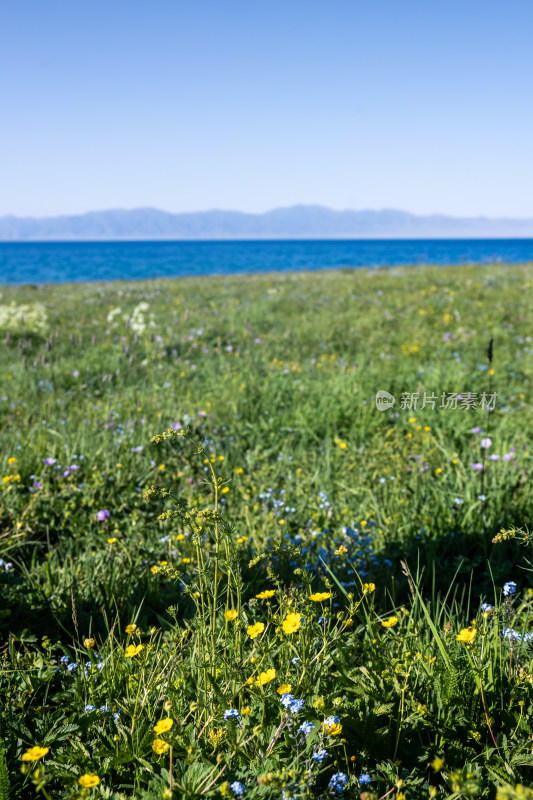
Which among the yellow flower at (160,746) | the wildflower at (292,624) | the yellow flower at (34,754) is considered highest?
the wildflower at (292,624)

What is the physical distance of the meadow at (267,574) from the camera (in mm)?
1648

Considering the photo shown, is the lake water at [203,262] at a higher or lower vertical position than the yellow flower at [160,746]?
higher

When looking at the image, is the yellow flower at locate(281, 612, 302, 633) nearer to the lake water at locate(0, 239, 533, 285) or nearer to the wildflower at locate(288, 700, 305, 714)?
the wildflower at locate(288, 700, 305, 714)

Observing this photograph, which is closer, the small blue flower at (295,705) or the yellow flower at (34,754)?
the yellow flower at (34,754)

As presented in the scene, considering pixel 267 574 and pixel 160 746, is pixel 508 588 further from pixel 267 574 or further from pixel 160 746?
pixel 160 746

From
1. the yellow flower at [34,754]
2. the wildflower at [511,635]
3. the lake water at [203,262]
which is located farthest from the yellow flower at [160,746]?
the lake water at [203,262]

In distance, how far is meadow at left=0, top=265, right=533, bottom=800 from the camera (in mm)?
1648

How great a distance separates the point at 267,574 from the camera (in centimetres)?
291

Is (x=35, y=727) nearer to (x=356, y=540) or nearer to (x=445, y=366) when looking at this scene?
(x=356, y=540)

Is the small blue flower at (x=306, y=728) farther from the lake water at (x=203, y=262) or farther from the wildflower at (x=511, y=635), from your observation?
the lake water at (x=203, y=262)

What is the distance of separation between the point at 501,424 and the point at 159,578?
10.9 feet

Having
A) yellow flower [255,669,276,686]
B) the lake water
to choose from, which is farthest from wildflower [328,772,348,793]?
the lake water

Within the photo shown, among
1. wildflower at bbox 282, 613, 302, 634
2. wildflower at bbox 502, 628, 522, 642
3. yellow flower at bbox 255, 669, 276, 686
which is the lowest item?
wildflower at bbox 502, 628, 522, 642

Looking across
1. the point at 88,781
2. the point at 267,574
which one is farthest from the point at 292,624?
the point at 267,574
